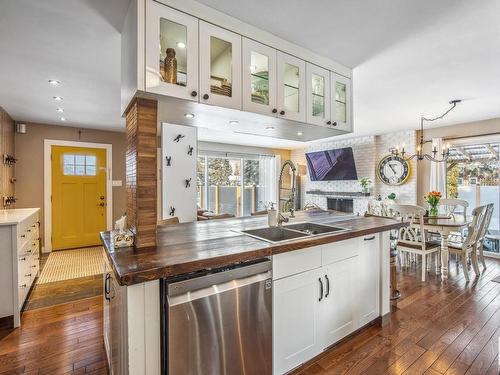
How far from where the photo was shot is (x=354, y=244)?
2.02 m

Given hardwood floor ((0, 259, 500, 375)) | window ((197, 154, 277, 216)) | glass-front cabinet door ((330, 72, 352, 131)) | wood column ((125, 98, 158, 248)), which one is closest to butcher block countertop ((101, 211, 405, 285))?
wood column ((125, 98, 158, 248))

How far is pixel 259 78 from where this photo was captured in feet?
6.60

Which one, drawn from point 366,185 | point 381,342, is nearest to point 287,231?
point 381,342

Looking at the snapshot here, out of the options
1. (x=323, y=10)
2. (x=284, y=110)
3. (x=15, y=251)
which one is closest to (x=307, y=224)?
(x=284, y=110)

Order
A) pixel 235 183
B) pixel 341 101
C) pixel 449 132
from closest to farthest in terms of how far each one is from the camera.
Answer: pixel 341 101
pixel 449 132
pixel 235 183

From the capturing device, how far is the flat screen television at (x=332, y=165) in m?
6.37

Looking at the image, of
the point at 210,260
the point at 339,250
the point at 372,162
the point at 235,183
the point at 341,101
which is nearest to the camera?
the point at 210,260

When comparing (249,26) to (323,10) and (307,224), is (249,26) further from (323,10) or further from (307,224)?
(307,224)

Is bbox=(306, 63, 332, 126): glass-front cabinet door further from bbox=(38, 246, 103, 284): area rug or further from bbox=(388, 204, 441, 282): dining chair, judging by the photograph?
bbox=(38, 246, 103, 284): area rug

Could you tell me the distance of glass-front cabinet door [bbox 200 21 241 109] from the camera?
1711mm

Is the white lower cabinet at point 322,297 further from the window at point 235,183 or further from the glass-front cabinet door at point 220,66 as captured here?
the window at point 235,183

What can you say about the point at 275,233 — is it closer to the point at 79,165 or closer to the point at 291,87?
the point at 291,87

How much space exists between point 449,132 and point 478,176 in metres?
0.95

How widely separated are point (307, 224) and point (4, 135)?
4687 mm
